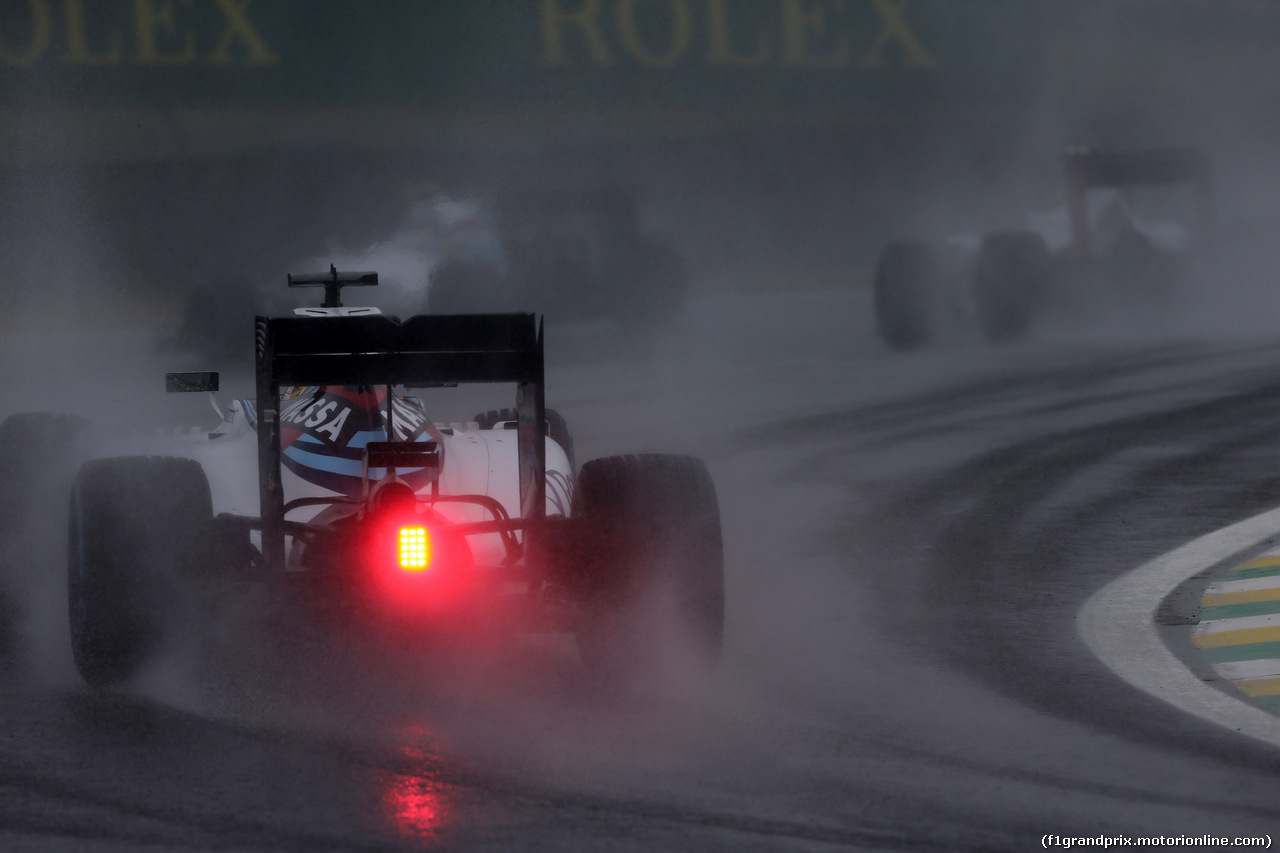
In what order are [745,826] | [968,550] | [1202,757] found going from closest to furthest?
[745,826] < [1202,757] < [968,550]

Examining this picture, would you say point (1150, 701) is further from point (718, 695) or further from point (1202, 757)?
point (718, 695)

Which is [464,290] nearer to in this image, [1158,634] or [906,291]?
[906,291]

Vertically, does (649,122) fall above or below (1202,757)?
above

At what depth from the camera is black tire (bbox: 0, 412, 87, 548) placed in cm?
699

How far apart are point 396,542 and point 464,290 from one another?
8810 millimetres

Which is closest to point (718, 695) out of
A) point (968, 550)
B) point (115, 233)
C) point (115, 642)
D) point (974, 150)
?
point (115, 642)

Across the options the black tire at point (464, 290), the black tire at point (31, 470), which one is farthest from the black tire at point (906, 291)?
the black tire at point (31, 470)

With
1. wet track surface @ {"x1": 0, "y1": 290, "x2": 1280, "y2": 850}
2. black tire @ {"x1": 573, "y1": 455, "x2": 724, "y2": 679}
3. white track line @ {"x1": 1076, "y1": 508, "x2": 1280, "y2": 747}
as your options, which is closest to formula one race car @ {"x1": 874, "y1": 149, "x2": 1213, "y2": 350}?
wet track surface @ {"x1": 0, "y1": 290, "x2": 1280, "y2": 850}

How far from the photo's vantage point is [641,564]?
5.42 m

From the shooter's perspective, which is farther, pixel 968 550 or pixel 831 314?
pixel 831 314

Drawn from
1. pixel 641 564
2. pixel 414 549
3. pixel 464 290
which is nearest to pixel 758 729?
pixel 641 564

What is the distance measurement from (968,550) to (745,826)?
4.21m

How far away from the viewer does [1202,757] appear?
15.6ft

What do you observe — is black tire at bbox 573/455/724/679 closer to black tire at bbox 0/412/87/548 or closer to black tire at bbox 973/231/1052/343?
black tire at bbox 0/412/87/548
